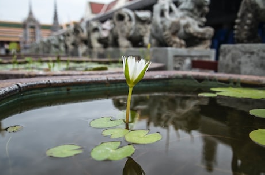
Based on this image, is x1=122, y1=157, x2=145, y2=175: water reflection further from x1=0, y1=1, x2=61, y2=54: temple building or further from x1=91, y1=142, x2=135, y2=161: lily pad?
x1=0, y1=1, x2=61, y2=54: temple building

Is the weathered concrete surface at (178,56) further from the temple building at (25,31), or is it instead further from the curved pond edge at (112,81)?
the temple building at (25,31)

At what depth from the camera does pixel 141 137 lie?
966 millimetres

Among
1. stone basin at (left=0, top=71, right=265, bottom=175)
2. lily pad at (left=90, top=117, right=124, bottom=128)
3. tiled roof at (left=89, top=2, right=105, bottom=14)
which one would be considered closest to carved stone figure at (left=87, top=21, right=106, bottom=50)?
stone basin at (left=0, top=71, right=265, bottom=175)

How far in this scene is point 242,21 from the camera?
11.3 feet

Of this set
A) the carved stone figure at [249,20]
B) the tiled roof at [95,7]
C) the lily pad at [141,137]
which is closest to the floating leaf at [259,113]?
the lily pad at [141,137]

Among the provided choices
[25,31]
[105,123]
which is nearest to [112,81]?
[105,123]

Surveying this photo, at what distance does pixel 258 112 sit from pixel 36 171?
4.05 ft

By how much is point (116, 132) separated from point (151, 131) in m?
0.19

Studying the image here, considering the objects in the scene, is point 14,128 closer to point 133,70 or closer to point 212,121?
point 133,70

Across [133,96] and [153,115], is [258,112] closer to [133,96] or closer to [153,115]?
[153,115]

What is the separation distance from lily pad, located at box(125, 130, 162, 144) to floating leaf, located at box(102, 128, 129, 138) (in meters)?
0.03

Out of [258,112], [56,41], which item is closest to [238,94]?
[258,112]

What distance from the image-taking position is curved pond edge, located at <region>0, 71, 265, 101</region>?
68.8 inches

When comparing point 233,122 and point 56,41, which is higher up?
point 56,41
